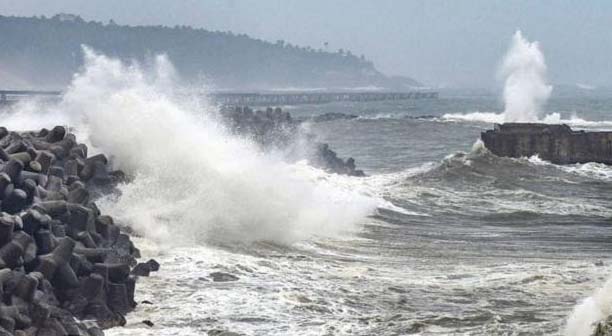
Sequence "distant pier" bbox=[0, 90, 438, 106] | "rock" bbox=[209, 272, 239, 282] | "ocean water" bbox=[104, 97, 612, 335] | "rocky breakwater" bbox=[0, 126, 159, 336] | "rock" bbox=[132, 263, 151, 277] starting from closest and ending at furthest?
"rocky breakwater" bbox=[0, 126, 159, 336] → "ocean water" bbox=[104, 97, 612, 335] → "rock" bbox=[132, 263, 151, 277] → "rock" bbox=[209, 272, 239, 282] → "distant pier" bbox=[0, 90, 438, 106]

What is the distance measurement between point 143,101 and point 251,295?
10.3 metres

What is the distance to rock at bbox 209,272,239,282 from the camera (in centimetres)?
1169

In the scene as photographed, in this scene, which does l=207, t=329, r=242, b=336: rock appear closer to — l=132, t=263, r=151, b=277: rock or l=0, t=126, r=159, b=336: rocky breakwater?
l=0, t=126, r=159, b=336: rocky breakwater

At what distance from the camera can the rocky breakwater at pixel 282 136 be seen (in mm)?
27047

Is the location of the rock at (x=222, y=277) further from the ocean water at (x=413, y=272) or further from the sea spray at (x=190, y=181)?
the sea spray at (x=190, y=181)

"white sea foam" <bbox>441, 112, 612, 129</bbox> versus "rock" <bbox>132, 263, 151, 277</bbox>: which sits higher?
"white sea foam" <bbox>441, 112, 612, 129</bbox>

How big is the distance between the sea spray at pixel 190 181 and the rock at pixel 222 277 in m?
2.19

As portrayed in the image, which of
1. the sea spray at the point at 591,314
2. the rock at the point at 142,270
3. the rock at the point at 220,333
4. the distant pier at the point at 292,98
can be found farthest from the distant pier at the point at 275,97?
the sea spray at the point at 591,314

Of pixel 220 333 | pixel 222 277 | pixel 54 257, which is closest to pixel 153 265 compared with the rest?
pixel 222 277

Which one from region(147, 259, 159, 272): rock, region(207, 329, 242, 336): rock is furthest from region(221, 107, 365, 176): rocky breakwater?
region(207, 329, 242, 336): rock

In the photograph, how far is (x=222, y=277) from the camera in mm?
11805

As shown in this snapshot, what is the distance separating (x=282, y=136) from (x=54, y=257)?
2050cm

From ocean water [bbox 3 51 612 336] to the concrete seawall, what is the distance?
253cm

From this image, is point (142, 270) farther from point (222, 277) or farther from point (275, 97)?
point (275, 97)
